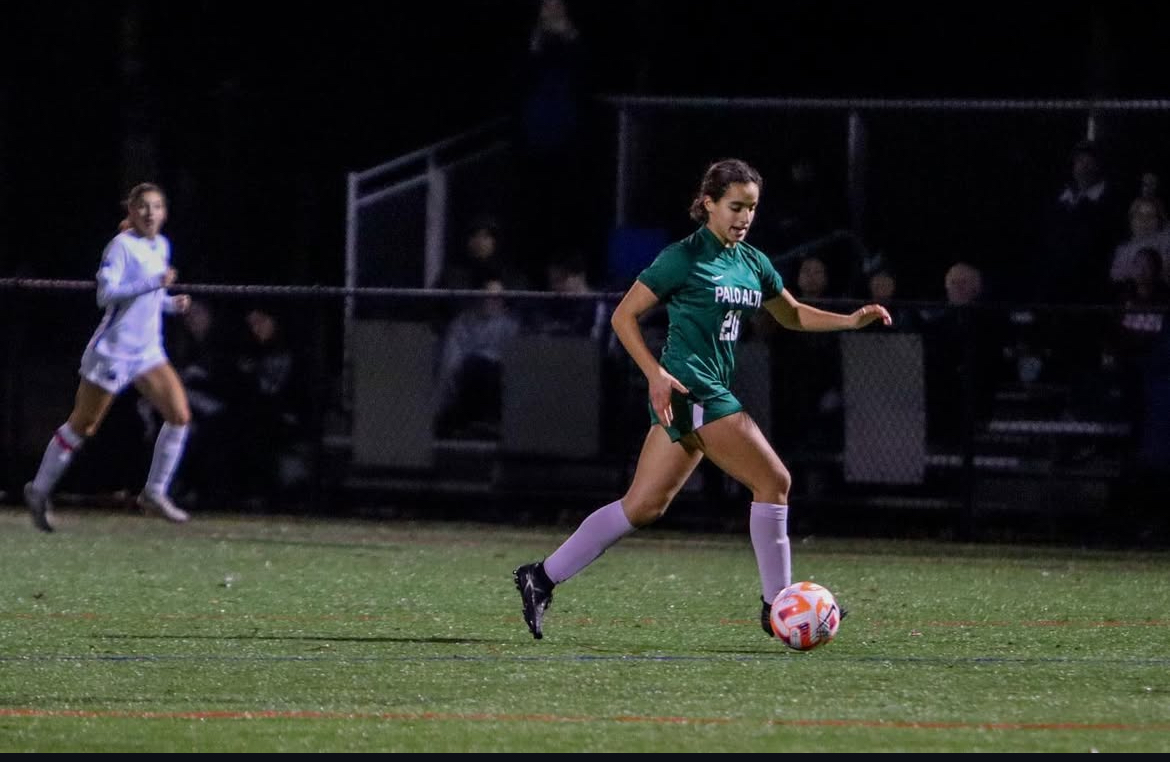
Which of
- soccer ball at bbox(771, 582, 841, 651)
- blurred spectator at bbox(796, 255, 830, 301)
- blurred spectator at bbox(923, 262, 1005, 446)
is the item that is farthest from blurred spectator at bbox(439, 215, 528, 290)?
soccer ball at bbox(771, 582, 841, 651)

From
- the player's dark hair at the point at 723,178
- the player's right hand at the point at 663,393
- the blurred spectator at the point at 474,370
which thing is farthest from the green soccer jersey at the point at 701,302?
the blurred spectator at the point at 474,370

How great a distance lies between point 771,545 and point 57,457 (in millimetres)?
6943

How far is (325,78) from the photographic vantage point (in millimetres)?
20938

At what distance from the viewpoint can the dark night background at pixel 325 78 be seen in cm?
1964

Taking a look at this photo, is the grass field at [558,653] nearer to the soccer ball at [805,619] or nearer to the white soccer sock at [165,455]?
the soccer ball at [805,619]

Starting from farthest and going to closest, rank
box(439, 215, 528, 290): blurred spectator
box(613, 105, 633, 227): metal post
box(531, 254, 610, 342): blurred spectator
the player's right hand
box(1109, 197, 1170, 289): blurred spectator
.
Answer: box(613, 105, 633, 227): metal post < box(439, 215, 528, 290): blurred spectator < box(531, 254, 610, 342): blurred spectator < box(1109, 197, 1170, 289): blurred spectator < the player's right hand

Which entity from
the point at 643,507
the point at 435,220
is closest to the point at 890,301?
the point at 435,220

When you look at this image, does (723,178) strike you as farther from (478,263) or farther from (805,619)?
(478,263)

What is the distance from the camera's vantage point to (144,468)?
A: 683 inches

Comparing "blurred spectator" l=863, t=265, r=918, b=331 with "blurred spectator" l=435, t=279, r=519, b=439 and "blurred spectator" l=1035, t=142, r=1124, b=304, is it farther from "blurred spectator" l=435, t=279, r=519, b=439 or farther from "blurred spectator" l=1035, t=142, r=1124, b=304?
"blurred spectator" l=435, t=279, r=519, b=439

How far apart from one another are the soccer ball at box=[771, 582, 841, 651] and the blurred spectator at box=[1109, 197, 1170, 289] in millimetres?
7436

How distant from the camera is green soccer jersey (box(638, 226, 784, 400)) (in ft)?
30.6

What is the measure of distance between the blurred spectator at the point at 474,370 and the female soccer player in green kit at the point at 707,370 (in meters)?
7.16

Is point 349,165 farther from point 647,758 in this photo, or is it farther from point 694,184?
point 647,758
